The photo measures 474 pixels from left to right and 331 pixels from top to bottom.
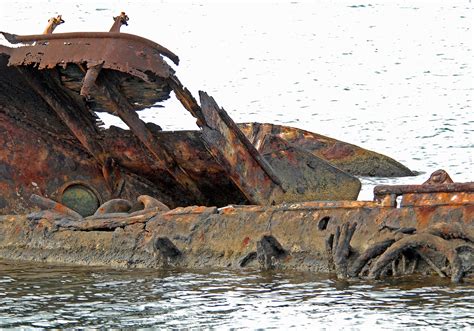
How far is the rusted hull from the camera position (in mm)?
9047

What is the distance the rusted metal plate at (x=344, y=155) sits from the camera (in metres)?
16.9

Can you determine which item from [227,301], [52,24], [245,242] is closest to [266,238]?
[245,242]

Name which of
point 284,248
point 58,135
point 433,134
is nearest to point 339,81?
point 433,134

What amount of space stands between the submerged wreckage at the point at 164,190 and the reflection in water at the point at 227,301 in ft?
0.90

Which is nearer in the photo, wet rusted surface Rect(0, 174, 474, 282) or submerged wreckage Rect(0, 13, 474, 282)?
wet rusted surface Rect(0, 174, 474, 282)

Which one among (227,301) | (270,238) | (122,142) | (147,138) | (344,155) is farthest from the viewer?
(344,155)

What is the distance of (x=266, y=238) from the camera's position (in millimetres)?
9836

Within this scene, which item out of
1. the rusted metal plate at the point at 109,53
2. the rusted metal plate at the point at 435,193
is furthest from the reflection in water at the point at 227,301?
the rusted metal plate at the point at 109,53

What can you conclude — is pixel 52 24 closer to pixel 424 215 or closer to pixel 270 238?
pixel 270 238

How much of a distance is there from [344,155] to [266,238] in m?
9.01

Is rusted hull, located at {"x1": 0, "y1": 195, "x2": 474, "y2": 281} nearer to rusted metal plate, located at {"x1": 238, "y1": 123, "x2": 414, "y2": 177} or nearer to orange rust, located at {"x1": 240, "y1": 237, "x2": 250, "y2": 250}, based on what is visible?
orange rust, located at {"x1": 240, "y1": 237, "x2": 250, "y2": 250}

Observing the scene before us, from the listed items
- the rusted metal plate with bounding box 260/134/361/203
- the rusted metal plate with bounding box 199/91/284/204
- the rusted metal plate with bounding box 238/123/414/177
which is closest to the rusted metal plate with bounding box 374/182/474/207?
the rusted metal plate with bounding box 199/91/284/204

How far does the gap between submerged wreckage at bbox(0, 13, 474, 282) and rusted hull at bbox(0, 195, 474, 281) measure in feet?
0.03

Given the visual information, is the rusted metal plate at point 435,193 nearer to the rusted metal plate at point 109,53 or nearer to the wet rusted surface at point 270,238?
the wet rusted surface at point 270,238
